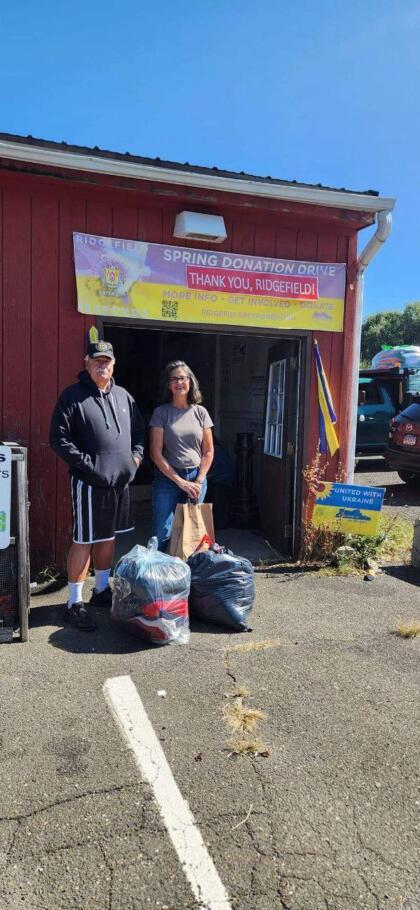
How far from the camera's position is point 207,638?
402 centimetres

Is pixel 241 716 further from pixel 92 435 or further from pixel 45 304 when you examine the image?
pixel 45 304

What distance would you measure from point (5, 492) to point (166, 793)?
212 cm

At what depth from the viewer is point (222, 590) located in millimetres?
4145

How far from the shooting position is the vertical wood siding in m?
4.83

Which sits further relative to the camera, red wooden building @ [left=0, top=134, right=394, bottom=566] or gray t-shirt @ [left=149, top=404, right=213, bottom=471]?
red wooden building @ [left=0, top=134, right=394, bottom=566]

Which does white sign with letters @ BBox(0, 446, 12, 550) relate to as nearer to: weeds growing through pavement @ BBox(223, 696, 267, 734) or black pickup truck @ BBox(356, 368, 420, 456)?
weeds growing through pavement @ BBox(223, 696, 267, 734)

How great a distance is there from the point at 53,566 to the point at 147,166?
10.9 ft

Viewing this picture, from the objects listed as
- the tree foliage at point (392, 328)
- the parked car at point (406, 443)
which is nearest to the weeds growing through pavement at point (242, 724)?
the parked car at point (406, 443)

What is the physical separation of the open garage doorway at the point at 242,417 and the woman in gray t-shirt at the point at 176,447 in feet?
0.99

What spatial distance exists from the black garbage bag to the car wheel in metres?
7.00

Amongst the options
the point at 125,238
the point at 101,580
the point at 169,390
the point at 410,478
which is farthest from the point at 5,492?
the point at 410,478

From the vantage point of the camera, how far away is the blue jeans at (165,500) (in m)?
4.75

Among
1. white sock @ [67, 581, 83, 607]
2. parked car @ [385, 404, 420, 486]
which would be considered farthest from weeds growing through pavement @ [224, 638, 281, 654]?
parked car @ [385, 404, 420, 486]

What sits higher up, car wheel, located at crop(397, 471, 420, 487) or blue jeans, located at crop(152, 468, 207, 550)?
blue jeans, located at crop(152, 468, 207, 550)
